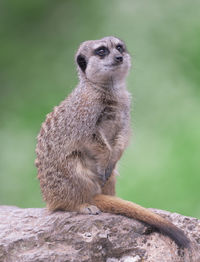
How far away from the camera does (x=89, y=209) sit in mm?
3051

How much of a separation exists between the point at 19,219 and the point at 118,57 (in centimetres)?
120

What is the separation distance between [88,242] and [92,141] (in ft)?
2.01

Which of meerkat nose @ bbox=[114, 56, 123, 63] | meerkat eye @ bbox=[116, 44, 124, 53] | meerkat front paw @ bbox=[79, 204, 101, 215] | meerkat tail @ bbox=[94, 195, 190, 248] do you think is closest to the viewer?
meerkat tail @ bbox=[94, 195, 190, 248]

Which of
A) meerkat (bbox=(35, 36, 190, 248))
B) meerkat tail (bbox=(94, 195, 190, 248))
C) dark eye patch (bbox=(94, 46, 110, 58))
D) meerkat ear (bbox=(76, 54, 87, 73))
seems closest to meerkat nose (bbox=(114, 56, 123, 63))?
meerkat (bbox=(35, 36, 190, 248))

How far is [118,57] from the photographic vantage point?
10.3ft

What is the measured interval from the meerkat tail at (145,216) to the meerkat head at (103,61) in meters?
0.77

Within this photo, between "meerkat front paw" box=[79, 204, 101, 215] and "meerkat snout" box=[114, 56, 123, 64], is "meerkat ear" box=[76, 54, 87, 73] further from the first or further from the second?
"meerkat front paw" box=[79, 204, 101, 215]

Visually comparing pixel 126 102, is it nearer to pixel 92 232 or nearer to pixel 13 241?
pixel 92 232

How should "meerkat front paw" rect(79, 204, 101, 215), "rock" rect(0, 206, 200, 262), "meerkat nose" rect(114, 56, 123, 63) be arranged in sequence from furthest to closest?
"meerkat nose" rect(114, 56, 123, 63) → "meerkat front paw" rect(79, 204, 101, 215) → "rock" rect(0, 206, 200, 262)

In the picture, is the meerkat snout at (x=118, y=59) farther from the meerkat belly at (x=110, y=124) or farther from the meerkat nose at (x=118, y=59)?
the meerkat belly at (x=110, y=124)

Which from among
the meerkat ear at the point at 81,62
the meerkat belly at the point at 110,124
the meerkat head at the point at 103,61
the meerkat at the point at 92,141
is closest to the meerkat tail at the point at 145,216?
the meerkat at the point at 92,141

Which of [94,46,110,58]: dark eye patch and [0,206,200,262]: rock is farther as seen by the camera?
[94,46,110,58]: dark eye patch

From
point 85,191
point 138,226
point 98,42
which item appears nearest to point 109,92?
point 98,42

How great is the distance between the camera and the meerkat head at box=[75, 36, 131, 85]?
317 centimetres
